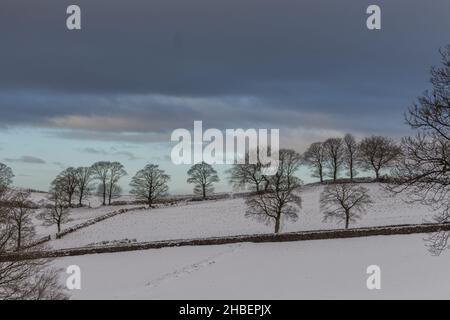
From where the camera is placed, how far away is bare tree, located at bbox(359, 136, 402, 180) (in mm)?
81125

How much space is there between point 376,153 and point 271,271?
190 ft

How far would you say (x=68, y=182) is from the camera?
88.8 metres

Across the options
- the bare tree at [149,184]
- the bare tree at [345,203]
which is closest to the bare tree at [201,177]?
the bare tree at [149,184]

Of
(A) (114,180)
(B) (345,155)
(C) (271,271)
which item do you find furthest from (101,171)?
(C) (271,271)

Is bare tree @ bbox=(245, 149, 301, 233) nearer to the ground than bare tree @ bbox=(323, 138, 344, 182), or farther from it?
nearer to the ground

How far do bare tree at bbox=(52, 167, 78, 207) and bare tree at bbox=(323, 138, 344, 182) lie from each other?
52.6m

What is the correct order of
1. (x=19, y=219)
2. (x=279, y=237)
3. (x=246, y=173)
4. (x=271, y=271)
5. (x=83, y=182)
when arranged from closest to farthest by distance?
1. (x=271, y=271)
2. (x=19, y=219)
3. (x=279, y=237)
4. (x=246, y=173)
5. (x=83, y=182)

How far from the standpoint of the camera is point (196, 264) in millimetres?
36469

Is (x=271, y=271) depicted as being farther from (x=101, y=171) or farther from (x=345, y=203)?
(x=101, y=171)

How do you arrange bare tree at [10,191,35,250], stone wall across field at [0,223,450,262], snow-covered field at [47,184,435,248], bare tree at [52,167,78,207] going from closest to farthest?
bare tree at [10,191,35,250] → stone wall across field at [0,223,450,262] → snow-covered field at [47,184,435,248] → bare tree at [52,167,78,207]

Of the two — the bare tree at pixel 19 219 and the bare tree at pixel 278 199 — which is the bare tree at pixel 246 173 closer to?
the bare tree at pixel 278 199

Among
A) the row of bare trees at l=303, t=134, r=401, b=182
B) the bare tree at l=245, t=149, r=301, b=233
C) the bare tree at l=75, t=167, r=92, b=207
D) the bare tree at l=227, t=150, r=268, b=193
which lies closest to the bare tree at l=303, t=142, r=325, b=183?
the row of bare trees at l=303, t=134, r=401, b=182

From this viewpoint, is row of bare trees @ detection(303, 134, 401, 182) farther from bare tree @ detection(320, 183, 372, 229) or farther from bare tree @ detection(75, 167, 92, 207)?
bare tree @ detection(75, 167, 92, 207)
